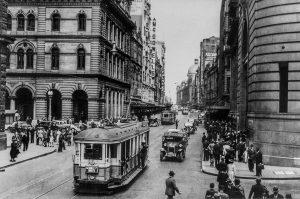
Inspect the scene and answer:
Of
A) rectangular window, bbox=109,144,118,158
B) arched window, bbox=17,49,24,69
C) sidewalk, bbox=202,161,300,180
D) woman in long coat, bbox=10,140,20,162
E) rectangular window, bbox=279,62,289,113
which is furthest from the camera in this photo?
arched window, bbox=17,49,24,69

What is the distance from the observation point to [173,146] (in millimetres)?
27562

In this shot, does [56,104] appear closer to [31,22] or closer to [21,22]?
[31,22]

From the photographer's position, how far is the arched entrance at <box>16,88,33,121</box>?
176 feet

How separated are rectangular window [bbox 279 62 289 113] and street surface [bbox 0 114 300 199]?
237 inches

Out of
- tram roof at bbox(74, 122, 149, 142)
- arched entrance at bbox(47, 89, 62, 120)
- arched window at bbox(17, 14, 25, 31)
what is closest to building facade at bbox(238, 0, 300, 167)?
tram roof at bbox(74, 122, 149, 142)

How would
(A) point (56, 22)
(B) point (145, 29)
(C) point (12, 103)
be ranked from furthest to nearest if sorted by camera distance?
(B) point (145, 29)
(A) point (56, 22)
(C) point (12, 103)

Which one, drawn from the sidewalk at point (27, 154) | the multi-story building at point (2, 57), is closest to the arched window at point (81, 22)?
the sidewalk at point (27, 154)

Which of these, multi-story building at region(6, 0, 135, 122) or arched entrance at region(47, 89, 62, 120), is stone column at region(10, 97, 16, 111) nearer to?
multi-story building at region(6, 0, 135, 122)

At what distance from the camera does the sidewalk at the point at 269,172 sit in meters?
21.5

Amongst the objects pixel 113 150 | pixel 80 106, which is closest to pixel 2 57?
pixel 113 150

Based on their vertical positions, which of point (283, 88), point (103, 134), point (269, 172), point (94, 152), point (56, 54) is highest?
point (56, 54)

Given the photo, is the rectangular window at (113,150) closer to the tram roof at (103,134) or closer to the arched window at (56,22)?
the tram roof at (103,134)

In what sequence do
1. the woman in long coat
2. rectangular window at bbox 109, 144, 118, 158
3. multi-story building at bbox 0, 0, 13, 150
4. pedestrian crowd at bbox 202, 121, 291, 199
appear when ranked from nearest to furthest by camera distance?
pedestrian crowd at bbox 202, 121, 291, 199
rectangular window at bbox 109, 144, 118, 158
the woman in long coat
multi-story building at bbox 0, 0, 13, 150

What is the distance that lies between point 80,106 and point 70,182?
35.2 m
